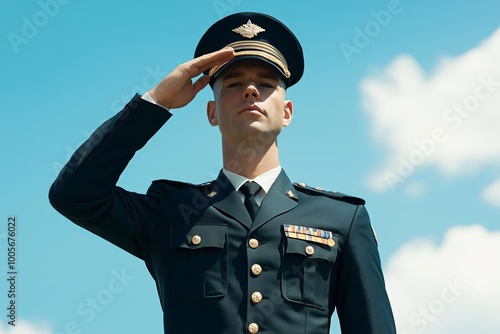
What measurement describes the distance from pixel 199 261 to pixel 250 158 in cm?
72

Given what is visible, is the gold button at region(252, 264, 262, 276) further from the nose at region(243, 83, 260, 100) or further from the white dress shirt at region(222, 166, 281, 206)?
the nose at region(243, 83, 260, 100)

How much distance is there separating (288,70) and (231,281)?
1576 mm

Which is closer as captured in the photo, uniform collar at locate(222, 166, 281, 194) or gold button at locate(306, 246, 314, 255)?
gold button at locate(306, 246, 314, 255)

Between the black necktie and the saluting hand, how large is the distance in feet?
2.01

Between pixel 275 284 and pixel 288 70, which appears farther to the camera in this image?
pixel 288 70

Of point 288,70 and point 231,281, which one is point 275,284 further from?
point 288,70

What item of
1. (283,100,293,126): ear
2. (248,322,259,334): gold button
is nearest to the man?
(248,322,259,334): gold button

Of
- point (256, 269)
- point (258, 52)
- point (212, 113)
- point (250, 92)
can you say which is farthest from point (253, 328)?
point (258, 52)

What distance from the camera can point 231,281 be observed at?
4.23 meters

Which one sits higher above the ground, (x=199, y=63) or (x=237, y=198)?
(x=199, y=63)

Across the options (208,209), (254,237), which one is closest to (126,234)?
(208,209)

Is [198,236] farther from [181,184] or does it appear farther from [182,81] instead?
[182,81]

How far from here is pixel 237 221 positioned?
438 cm

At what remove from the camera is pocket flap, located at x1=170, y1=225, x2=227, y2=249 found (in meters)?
4.32
